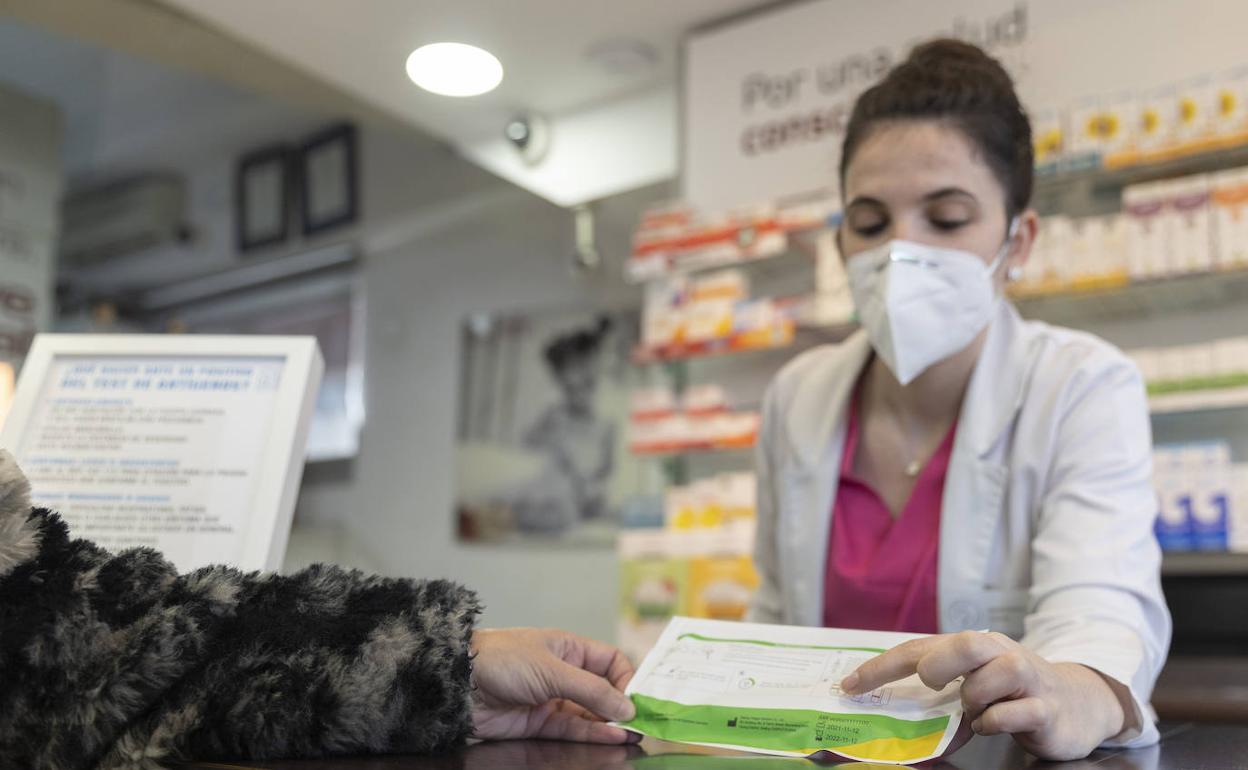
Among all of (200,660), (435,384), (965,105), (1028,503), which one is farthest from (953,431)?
(435,384)

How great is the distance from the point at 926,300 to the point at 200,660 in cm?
109

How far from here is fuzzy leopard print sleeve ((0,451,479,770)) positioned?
815 mm

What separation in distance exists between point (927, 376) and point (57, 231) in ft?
10.7

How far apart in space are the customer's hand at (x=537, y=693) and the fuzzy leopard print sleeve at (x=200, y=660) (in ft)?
0.21

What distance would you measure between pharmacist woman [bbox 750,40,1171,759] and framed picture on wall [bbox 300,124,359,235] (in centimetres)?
501

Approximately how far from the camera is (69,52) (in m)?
4.14

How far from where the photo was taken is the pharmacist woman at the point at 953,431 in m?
1.31

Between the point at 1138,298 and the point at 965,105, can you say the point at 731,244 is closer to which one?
the point at 1138,298

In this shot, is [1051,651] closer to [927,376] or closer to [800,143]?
[927,376]

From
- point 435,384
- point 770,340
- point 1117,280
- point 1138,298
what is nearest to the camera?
point 1117,280

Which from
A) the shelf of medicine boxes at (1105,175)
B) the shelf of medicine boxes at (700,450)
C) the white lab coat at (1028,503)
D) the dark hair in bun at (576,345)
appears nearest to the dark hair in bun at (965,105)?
the white lab coat at (1028,503)

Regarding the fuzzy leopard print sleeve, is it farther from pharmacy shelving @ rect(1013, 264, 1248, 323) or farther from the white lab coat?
pharmacy shelving @ rect(1013, 264, 1248, 323)

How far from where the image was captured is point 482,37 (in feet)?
12.6

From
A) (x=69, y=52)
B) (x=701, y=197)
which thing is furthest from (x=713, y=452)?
(x=69, y=52)
